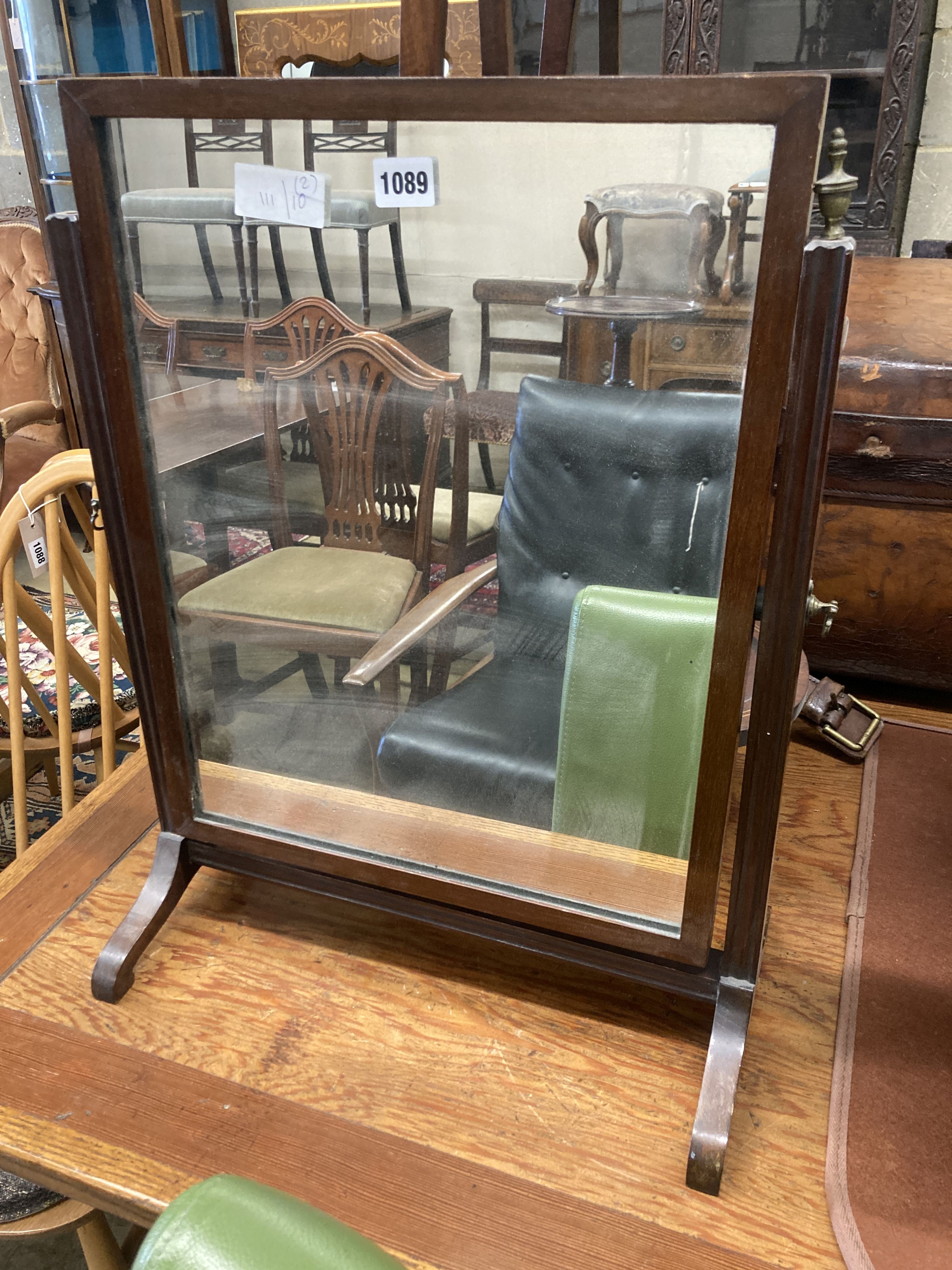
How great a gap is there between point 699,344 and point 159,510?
393 mm

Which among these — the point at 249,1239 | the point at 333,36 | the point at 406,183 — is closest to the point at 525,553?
the point at 406,183

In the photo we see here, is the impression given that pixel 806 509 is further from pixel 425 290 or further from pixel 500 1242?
pixel 500 1242

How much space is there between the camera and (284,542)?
71cm

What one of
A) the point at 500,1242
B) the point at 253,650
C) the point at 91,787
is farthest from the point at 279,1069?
the point at 91,787

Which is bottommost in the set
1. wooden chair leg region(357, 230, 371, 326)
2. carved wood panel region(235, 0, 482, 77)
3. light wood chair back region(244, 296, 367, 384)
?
light wood chair back region(244, 296, 367, 384)

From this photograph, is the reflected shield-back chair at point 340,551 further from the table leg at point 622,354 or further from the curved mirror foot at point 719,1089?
the curved mirror foot at point 719,1089

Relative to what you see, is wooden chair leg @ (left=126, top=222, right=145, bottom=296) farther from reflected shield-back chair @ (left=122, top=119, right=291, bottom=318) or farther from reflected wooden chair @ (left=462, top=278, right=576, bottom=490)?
reflected wooden chair @ (left=462, top=278, right=576, bottom=490)

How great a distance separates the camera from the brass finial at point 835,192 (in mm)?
500

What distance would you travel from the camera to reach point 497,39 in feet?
2.08

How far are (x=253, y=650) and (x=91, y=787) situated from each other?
1.32 meters

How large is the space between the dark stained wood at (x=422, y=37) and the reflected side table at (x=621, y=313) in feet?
0.52

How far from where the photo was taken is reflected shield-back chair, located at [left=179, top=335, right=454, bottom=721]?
0.62 meters

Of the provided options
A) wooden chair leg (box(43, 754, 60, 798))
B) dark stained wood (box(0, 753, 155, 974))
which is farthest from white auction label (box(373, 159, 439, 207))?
wooden chair leg (box(43, 754, 60, 798))

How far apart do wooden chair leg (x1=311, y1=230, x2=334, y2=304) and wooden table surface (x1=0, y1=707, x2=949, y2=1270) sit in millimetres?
495
